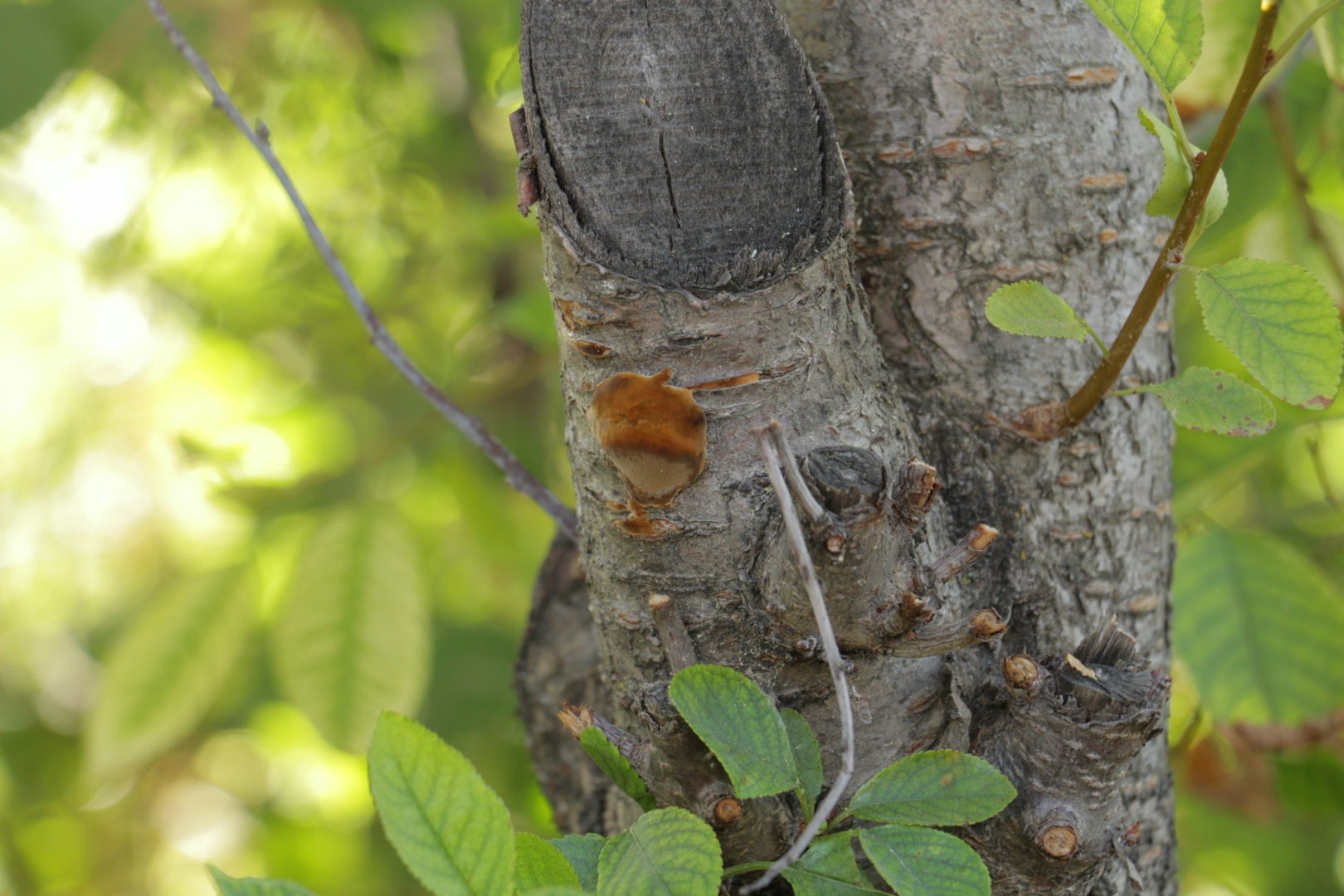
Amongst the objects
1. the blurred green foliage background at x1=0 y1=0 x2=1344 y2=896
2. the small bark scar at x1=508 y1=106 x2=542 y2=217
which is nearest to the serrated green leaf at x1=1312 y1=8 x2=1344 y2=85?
the blurred green foliage background at x1=0 y1=0 x2=1344 y2=896

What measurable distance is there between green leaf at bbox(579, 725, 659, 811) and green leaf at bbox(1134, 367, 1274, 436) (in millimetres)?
319

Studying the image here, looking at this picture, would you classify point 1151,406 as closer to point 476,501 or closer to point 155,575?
point 476,501

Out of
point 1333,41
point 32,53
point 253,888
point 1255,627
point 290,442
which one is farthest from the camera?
point 290,442

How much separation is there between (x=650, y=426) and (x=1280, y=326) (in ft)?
0.96

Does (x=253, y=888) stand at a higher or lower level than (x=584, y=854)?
higher

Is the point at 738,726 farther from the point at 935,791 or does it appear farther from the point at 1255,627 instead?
the point at 1255,627

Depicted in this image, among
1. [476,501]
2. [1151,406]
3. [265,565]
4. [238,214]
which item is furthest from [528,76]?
[238,214]

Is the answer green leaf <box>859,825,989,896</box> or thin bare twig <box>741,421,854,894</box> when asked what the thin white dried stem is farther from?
green leaf <box>859,825,989,896</box>

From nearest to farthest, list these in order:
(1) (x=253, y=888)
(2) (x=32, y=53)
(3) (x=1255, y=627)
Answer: (1) (x=253, y=888), (3) (x=1255, y=627), (2) (x=32, y=53)

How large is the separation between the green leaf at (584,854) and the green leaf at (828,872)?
3.4 inches

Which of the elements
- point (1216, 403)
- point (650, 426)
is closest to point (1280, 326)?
point (1216, 403)

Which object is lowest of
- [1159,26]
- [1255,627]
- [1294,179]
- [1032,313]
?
[1255,627]

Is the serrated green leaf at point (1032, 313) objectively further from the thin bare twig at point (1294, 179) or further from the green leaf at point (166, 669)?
the green leaf at point (166, 669)

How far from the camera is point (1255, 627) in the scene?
2.80 feet
